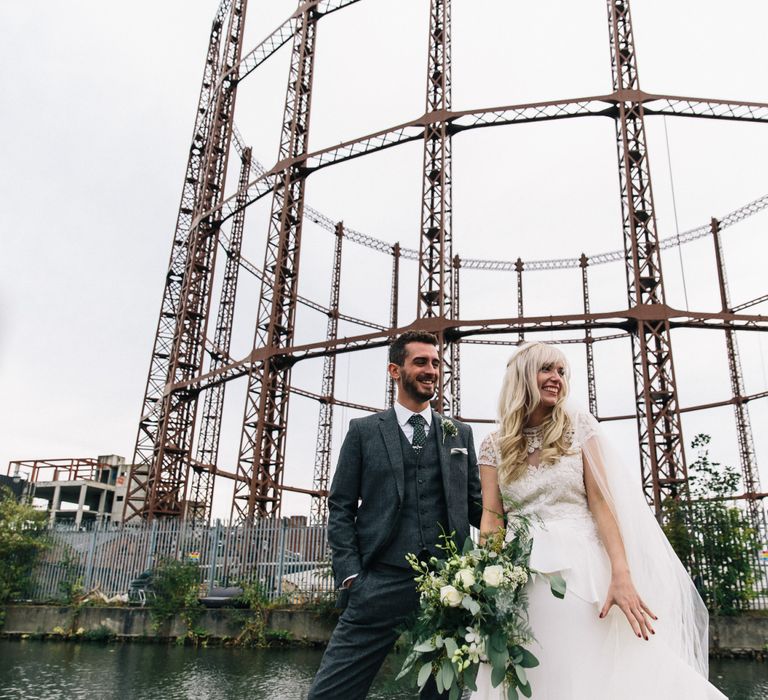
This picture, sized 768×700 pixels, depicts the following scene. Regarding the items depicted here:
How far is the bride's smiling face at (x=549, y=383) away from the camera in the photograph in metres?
2.47

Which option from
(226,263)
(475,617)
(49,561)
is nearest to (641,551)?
(475,617)

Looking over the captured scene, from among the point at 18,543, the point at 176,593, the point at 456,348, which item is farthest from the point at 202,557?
the point at 456,348

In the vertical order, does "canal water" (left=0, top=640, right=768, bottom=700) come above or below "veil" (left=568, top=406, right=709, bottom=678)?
below

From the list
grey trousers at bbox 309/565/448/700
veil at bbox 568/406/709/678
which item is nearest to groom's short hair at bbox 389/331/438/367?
veil at bbox 568/406/709/678

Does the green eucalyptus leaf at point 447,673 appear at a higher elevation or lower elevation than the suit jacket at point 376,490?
lower

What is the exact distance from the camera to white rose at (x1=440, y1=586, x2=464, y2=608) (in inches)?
81.1

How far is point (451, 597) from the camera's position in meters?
2.06

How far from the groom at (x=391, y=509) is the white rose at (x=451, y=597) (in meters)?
0.38

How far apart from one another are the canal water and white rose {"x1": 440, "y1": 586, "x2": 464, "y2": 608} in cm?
276

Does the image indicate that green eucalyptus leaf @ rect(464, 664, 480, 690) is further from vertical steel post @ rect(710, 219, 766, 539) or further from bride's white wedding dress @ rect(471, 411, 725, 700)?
vertical steel post @ rect(710, 219, 766, 539)

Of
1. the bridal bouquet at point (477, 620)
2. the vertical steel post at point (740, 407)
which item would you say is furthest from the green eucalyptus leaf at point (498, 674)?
the vertical steel post at point (740, 407)

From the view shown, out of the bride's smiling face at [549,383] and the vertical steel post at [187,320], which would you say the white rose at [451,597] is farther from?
the vertical steel post at [187,320]

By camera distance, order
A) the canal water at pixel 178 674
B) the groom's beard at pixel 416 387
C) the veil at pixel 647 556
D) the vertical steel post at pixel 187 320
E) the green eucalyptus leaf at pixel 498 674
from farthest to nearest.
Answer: the vertical steel post at pixel 187 320 → the canal water at pixel 178 674 → the groom's beard at pixel 416 387 → the veil at pixel 647 556 → the green eucalyptus leaf at pixel 498 674

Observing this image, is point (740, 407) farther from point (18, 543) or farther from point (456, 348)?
point (18, 543)
